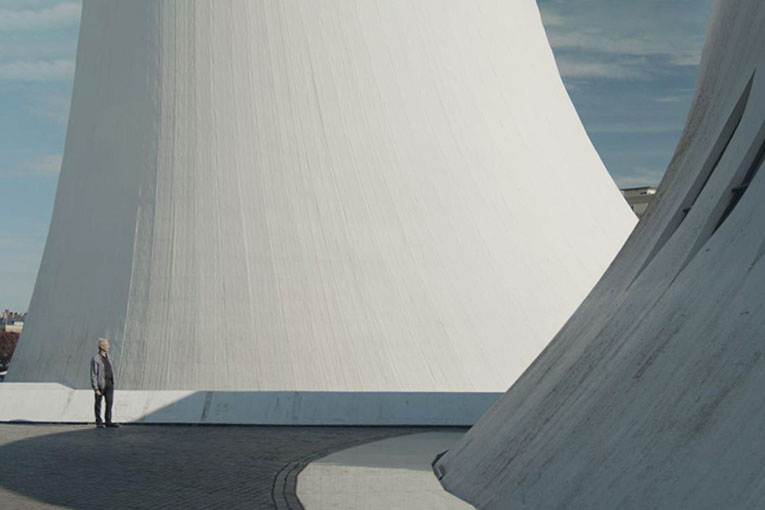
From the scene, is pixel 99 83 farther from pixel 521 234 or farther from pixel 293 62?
pixel 521 234

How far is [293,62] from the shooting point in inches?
787

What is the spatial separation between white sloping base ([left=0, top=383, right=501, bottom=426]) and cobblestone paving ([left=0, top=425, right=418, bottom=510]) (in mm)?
676

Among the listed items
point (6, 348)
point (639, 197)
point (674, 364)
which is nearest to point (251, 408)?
point (674, 364)

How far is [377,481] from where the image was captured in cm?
888

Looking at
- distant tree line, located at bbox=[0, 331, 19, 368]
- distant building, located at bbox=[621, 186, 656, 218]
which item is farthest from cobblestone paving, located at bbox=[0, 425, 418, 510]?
distant tree line, located at bbox=[0, 331, 19, 368]

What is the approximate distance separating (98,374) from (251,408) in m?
2.51

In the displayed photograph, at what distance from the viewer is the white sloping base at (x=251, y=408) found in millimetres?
15562

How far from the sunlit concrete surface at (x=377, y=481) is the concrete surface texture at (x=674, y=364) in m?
0.28

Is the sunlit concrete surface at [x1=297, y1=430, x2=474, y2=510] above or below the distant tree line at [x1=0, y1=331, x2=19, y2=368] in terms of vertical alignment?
above

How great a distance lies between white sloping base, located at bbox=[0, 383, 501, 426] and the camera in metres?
15.6

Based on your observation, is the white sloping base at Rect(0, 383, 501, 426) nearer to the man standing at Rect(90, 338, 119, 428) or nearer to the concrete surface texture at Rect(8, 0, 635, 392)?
the man standing at Rect(90, 338, 119, 428)

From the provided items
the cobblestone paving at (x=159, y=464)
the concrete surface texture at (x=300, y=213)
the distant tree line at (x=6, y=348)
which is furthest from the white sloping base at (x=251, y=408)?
the distant tree line at (x=6, y=348)

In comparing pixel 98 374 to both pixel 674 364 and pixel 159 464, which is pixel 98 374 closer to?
pixel 159 464

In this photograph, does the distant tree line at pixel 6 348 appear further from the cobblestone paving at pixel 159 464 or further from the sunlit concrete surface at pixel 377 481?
the sunlit concrete surface at pixel 377 481
